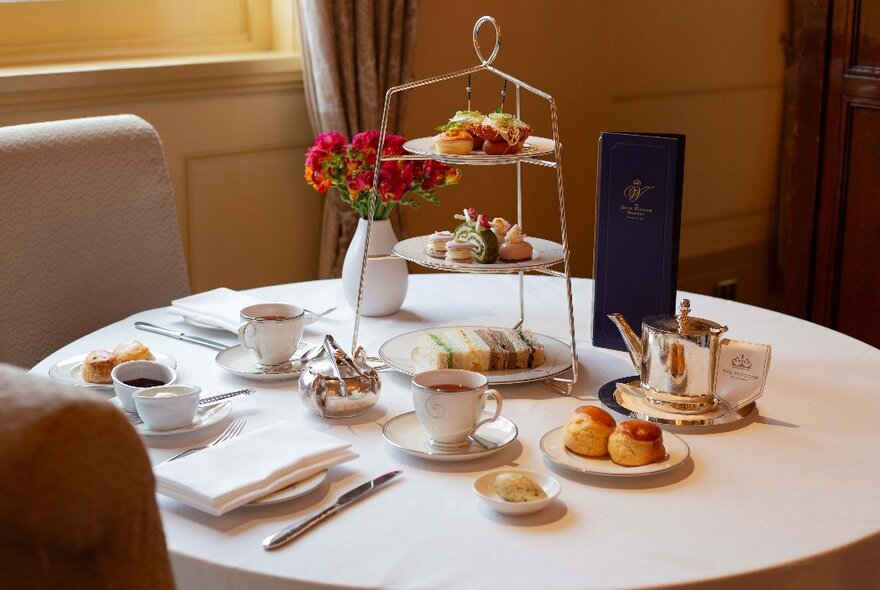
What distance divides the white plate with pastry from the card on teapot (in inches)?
30.1

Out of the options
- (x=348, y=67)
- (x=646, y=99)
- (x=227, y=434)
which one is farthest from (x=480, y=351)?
(x=646, y=99)

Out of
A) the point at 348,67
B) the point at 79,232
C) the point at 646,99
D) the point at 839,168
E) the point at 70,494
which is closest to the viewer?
the point at 70,494

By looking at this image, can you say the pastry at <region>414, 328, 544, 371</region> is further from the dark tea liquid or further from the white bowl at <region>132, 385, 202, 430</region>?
the white bowl at <region>132, 385, 202, 430</region>

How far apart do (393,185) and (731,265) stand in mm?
3119

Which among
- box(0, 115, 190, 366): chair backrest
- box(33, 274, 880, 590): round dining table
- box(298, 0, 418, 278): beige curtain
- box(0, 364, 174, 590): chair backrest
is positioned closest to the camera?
box(0, 364, 174, 590): chair backrest

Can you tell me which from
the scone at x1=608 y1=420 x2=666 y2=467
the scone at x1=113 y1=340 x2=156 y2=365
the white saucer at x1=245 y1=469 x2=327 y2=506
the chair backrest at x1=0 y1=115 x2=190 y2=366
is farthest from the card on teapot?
the chair backrest at x1=0 y1=115 x2=190 y2=366

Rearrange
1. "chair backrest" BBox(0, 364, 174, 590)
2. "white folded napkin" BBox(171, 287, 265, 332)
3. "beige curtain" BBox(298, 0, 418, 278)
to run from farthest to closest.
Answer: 1. "beige curtain" BBox(298, 0, 418, 278)
2. "white folded napkin" BBox(171, 287, 265, 332)
3. "chair backrest" BBox(0, 364, 174, 590)

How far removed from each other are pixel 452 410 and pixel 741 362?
0.41 meters

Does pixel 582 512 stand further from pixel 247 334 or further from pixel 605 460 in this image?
pixel 247 334

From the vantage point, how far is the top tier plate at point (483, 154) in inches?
56.1

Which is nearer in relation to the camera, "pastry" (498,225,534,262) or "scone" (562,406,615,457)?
"scone" (562,406,615,457)

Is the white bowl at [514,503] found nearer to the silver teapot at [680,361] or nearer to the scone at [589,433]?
the scone at [589,433]

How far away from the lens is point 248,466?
1132 millimetres

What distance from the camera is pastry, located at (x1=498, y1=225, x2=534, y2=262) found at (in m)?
1.53
